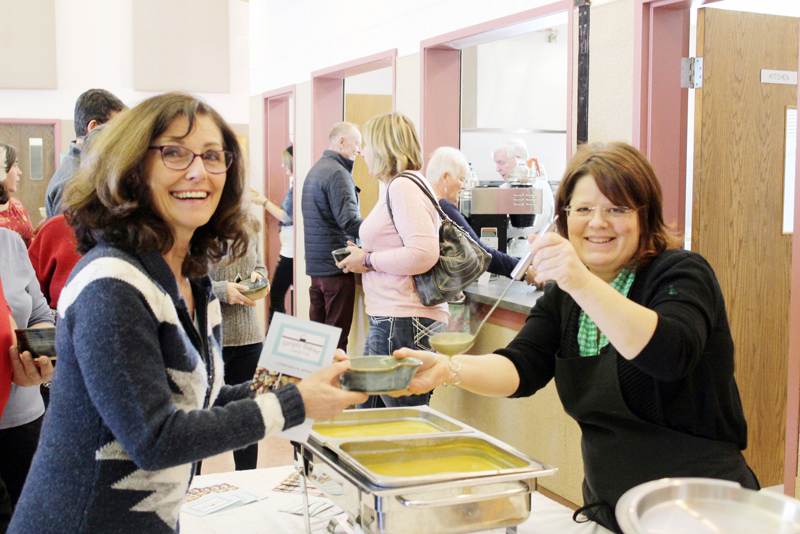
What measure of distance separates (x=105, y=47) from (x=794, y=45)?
7.27 m

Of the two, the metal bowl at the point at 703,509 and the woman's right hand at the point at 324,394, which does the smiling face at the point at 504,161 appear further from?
the metal bowl at the point at 703,509

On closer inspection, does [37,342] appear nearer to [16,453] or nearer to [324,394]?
[16,453]

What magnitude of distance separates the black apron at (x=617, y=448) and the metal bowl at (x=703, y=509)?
1.58ft

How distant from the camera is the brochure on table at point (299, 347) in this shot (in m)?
1.16

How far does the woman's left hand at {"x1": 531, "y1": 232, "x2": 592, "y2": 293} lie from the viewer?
127cm

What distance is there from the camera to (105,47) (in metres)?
8.01

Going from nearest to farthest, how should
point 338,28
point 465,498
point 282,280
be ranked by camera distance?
point 465,498 < point 338,28 < point 282,280

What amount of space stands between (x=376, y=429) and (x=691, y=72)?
5.94 feet

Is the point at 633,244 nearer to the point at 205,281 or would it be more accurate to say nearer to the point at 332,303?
the point at 205,281

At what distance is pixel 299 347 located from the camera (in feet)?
3.84

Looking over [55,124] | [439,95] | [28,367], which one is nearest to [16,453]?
[28,367]

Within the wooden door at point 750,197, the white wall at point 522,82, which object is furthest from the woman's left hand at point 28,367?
the white wall at point 522,82

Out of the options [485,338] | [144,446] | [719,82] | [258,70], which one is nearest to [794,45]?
[719,82]

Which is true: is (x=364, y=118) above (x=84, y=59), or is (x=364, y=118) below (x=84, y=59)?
below
